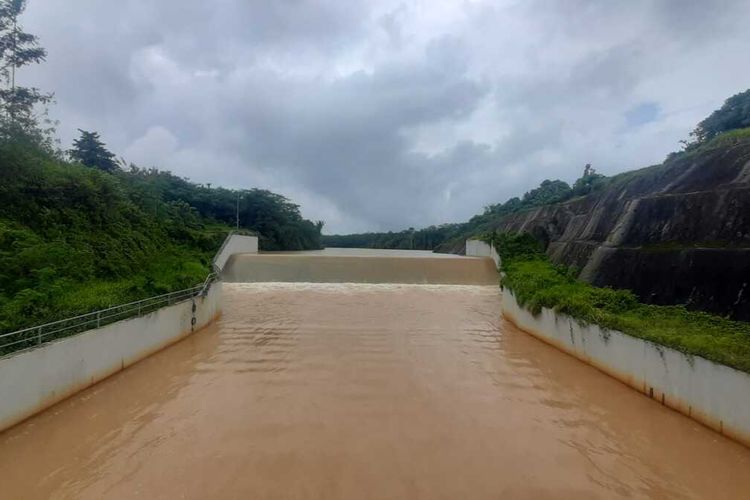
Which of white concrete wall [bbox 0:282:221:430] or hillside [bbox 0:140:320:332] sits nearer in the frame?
white concrete wall [bbox 0:282:221:430]

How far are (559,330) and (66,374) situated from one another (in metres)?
9.80

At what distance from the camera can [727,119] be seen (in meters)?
15.8

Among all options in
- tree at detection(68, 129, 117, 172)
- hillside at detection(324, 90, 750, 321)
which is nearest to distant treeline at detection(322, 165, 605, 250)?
hillside at detection(324, 90, 750, 321)

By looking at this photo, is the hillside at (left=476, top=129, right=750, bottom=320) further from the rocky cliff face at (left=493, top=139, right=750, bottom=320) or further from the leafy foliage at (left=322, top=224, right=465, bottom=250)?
the leafy foliage at (left=322, top=224, right=465, bottom=250)

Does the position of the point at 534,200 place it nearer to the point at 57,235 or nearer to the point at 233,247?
the point at 233,247

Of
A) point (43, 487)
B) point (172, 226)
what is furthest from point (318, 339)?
point (172, 226)

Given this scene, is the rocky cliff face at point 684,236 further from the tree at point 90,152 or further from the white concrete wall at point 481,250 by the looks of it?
the tree at point 90,152

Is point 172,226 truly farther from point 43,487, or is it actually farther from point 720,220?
point 720,220

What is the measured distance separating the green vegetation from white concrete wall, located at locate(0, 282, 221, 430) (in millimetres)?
8924

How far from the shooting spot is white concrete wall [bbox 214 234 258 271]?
2505cm

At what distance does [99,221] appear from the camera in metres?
13.7

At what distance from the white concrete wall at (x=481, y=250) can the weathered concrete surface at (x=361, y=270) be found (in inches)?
51.9

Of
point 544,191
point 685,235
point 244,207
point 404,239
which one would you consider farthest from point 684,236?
point 404,239

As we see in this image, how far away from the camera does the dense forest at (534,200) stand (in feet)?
51.2
